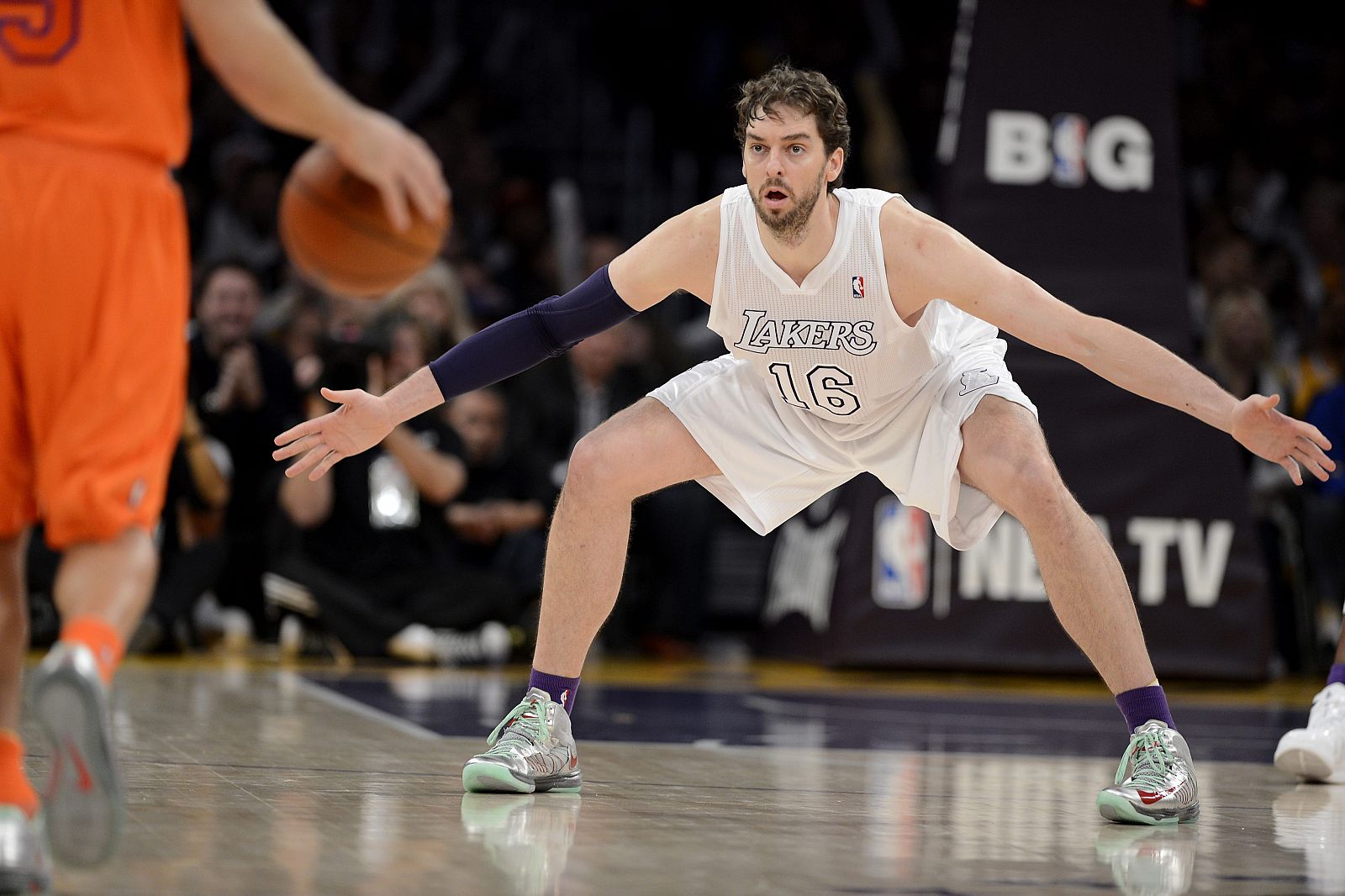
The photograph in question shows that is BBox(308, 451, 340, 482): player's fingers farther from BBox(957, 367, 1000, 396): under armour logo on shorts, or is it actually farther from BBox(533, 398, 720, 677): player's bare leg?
BBox(957, 367, 1000, 396): under armour logo on shorts

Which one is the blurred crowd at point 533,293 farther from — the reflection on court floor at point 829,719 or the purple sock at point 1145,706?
the purple sock at point 1145,706

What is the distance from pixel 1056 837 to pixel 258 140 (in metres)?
9.17

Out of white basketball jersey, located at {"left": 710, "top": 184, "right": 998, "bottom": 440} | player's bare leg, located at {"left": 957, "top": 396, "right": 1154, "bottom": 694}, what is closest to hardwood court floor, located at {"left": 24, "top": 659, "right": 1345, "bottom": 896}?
player's bare leg, located at {"left": 957, "top": 396, "right": 1154, "bottom": 694}

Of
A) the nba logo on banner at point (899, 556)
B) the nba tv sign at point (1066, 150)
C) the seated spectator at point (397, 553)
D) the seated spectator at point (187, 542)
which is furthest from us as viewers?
the seated spectator at point (187, 542)

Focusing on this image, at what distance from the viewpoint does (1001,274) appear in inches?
141

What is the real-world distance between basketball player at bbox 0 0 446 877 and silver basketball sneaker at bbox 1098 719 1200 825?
2.00 metres

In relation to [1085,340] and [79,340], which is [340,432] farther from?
[1085,340]

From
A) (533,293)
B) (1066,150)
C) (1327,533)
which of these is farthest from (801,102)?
(533,293)

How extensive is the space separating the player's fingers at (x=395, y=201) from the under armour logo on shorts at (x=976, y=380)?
1.71 m

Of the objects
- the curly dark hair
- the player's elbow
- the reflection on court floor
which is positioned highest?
the curly dark hair

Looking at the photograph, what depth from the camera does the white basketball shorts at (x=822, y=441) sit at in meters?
3.87

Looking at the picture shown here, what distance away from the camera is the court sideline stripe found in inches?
188

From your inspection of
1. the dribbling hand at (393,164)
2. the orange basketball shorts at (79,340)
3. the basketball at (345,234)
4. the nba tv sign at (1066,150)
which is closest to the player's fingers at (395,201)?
the dribbling hand at (393,164)

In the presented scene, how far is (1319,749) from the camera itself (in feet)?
14.0
